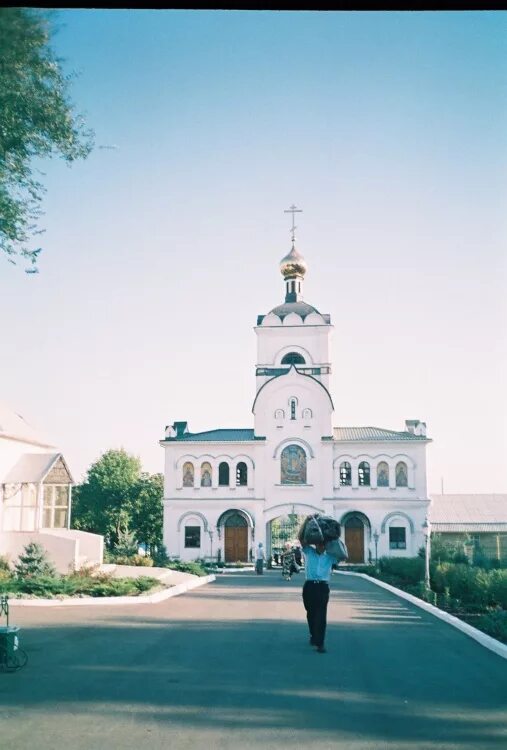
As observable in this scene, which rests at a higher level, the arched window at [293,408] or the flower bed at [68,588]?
the arched window at [293,408]

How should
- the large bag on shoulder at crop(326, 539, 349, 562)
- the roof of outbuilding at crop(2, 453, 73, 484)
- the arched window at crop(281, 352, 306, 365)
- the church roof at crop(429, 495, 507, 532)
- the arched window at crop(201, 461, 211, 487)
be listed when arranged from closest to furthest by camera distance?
the large bag on shoulder at crop(326, 539, 349, 562), the roof of outbuilding at crop(2, 453, 73, 484), the arched window at crop(201, 461, 211, 487), the arched window at crop(281, 352, 306, 365), the church roof at crop(429, 495, 507, 532)

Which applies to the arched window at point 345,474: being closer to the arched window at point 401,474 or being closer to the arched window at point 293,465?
the arched window at point 293,465

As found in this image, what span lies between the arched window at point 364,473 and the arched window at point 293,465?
132 inches

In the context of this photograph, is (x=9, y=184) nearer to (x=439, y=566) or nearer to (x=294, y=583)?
(x=439, y=566)

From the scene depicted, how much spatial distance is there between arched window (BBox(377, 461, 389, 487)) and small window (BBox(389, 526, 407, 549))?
2.57m

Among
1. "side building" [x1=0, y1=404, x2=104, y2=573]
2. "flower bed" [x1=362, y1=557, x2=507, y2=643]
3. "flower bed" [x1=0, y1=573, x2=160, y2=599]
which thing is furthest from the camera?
"side building" [x1=0, y1=404, x2=104, y2=573]

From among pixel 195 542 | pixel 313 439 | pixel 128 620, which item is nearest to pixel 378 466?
pixel 313 439

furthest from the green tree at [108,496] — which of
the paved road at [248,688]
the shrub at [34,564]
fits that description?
the paved road at [248,688]

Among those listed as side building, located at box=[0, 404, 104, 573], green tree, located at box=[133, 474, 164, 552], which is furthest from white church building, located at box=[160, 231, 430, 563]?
green tree, located at box=[133, 474, 164, 552]

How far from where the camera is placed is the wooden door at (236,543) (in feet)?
132

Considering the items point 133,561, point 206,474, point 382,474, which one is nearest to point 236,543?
point 206,474

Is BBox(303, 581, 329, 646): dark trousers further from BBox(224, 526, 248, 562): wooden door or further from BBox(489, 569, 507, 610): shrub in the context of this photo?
BBox(224, 526, 248, 562): wooden door

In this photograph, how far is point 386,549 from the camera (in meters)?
39.6

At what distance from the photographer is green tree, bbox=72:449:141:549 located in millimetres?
55750
